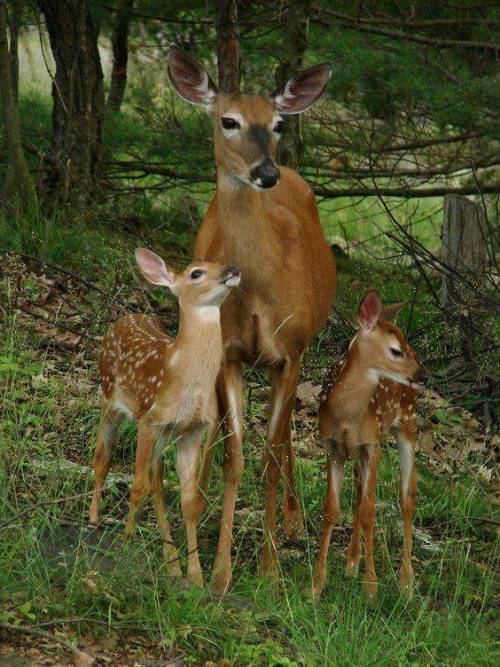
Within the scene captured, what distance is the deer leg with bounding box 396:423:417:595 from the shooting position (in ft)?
18.9

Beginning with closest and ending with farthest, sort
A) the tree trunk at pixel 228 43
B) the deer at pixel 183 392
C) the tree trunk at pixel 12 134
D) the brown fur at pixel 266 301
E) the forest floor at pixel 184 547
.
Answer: the forest floor at pixel 184 547 → the deer at pixel 183 392 → the brown fur at pixel 266 301 → the tree trunk at pixel 228 43 → the tree trunk at pixel 12 134

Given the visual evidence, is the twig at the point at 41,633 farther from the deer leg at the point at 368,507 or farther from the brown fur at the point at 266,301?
the deer leg at the point at 368,507

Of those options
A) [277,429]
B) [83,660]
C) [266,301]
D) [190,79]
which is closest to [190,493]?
[277,429]

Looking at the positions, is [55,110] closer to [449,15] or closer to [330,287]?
[449,15]

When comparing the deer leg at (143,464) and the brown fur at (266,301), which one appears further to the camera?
the brown fur at (266,301)

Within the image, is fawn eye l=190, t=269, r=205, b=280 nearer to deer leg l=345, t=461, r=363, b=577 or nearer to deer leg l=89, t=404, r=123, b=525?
deer leg l=89, t=404, r=123, b=525

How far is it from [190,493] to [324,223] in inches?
259

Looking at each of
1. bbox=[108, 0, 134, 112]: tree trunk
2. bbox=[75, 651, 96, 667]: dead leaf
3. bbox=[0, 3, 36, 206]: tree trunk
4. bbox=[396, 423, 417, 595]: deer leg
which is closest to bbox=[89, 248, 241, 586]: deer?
bbox=[75, 651, 96, 667]: dead leaf

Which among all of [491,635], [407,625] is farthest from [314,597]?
[491,635]

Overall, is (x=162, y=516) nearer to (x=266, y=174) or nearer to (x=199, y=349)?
(x=199, y=349)

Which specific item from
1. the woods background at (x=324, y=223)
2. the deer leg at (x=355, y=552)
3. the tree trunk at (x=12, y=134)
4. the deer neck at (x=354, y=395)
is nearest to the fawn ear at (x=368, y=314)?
the deer neck at (x=354, y=395)

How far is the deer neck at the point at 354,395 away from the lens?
5.69 m

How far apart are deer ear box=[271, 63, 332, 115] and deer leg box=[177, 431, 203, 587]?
5.46ft

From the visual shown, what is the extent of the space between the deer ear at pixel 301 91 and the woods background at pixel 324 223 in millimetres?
926
